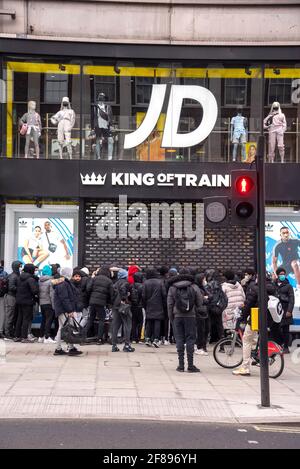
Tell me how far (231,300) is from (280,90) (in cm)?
742

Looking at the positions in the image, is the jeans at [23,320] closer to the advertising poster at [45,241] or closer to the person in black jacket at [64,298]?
the advertising poster at [45,241]

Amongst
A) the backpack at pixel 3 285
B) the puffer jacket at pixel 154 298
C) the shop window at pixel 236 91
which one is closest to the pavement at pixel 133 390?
the puffer jacket at pixel 154 298

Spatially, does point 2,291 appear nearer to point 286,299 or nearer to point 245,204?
point 286,299

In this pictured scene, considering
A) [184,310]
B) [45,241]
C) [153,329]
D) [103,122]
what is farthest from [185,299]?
[103,122]

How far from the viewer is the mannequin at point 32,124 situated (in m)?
18.2

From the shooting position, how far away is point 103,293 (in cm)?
1451

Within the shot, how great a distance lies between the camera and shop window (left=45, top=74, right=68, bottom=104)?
1839cm

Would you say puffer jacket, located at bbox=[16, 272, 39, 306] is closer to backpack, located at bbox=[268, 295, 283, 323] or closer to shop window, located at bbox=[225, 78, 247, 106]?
backpack, located at bbox=[268, 295, 283, 323]

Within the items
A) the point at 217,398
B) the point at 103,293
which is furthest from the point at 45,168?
the point at 217,398

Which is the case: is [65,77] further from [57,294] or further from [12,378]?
[12,378]

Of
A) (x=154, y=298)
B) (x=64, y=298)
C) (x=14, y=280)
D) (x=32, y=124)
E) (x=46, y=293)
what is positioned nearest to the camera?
(x=64, y=298)

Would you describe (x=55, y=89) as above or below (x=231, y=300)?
above

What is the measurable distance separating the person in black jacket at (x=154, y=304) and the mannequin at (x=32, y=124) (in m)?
5.53

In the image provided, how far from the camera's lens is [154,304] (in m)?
14.9
